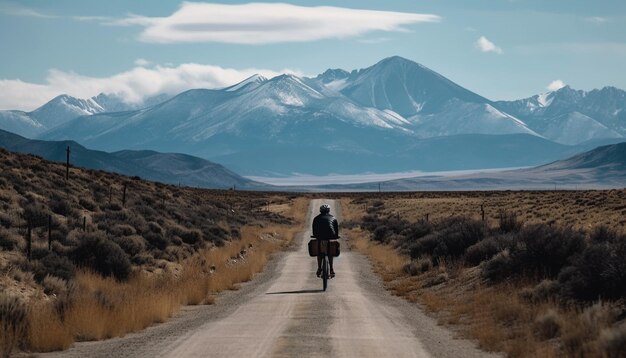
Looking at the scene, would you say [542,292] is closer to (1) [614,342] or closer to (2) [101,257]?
(1) [614,342]

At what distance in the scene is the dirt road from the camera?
1354 centimetres

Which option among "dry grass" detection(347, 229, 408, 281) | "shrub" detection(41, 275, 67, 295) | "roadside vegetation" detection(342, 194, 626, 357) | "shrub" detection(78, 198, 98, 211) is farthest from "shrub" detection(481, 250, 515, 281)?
"shrub" detection(78, 198, 98, 211)

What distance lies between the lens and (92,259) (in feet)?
84.2

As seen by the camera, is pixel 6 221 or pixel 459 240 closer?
pixel 6 221

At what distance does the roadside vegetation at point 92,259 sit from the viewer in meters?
15.4

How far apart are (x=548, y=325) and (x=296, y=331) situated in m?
4.54

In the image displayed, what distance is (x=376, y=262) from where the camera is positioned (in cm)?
3781

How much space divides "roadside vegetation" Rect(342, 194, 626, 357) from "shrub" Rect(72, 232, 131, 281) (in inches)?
334

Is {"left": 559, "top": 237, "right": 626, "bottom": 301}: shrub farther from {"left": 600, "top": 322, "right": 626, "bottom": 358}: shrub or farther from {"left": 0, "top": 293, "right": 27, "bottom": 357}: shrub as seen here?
{"left": 0, "top": 293, "right": 27, "bottom": 357}: shrub

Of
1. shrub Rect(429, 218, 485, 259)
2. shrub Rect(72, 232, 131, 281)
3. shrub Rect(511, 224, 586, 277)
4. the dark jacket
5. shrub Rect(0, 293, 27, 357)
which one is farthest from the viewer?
shrub Rect(429, 218, 485, 259)

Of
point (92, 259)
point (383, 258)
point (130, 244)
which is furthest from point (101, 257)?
point (383, 258)

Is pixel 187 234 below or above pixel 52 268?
below

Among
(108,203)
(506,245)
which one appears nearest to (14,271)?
(506,245)

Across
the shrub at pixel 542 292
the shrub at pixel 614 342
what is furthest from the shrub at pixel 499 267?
the shrub at pixel 614 342
